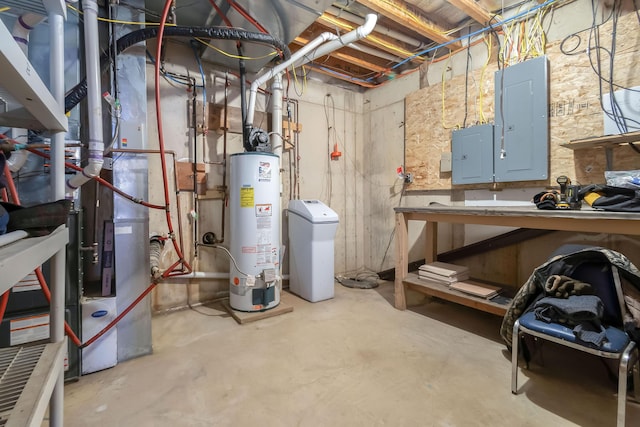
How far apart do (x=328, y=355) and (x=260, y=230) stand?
3.81 feet

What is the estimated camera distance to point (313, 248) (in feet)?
9.32

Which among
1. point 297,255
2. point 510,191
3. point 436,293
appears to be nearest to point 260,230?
point 297,255

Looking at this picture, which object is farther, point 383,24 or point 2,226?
point 383,24

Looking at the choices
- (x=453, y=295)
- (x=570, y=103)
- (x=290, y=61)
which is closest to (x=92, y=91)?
(x=290, y=61)

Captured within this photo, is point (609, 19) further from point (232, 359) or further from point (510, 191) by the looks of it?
point (232, 359)

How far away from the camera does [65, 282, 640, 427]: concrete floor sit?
137 centimetres

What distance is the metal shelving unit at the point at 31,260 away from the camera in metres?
0.56

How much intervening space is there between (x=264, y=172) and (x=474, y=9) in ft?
7.21

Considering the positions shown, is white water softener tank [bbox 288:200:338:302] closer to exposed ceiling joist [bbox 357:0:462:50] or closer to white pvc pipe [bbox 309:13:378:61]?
white pvc pipe [bbox 309:13:378:61]

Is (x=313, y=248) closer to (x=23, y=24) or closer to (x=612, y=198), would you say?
(x=612, y=198)

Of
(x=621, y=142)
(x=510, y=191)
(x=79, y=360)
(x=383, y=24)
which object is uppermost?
(x=383, y=24)

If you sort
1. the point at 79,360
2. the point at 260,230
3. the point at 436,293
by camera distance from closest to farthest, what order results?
the point at 79,360, the point at 436,293, the point at 260,230

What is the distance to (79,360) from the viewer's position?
166 centimetres

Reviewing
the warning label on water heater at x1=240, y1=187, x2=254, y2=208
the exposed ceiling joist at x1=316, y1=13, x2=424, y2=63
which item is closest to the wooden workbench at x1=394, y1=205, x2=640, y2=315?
the warning label on water heater at x1=240, y1=187, x2=254, y2=208
